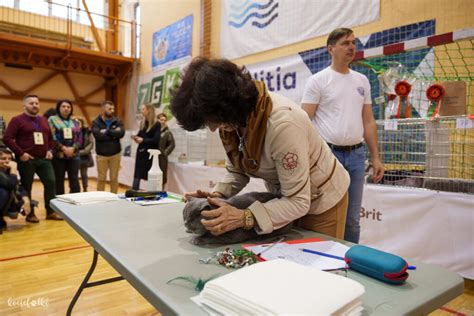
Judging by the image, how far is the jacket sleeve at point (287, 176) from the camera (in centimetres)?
87

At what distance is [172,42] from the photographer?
6918 millimetres

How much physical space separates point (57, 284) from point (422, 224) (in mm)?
2150

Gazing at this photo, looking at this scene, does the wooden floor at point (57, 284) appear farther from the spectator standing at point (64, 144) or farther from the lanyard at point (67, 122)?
the lanyard at point (67, 122)

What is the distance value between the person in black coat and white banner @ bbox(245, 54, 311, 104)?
4.84 feet

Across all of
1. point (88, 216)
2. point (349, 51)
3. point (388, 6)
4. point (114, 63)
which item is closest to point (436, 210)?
point (349, 51)

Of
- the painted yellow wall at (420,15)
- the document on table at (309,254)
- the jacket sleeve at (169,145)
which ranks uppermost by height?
the painted yellow wall at (420,15)

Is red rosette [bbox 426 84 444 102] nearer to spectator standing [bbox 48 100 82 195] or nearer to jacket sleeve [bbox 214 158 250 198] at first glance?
jacket sleeve [bbox 214 158 250 198]

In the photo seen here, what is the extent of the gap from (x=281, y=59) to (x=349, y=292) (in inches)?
167

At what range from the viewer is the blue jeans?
1584mm

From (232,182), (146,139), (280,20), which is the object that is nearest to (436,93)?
(232,182)

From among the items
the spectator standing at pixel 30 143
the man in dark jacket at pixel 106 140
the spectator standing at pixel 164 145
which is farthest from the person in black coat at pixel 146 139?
the spectator standing at pixel 30 143

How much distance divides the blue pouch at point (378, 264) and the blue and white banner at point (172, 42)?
6188 millimetres

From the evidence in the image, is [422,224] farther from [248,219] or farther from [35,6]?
[35,6]

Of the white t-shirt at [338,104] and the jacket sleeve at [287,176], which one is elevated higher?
the white t-shirt at [338,104]
